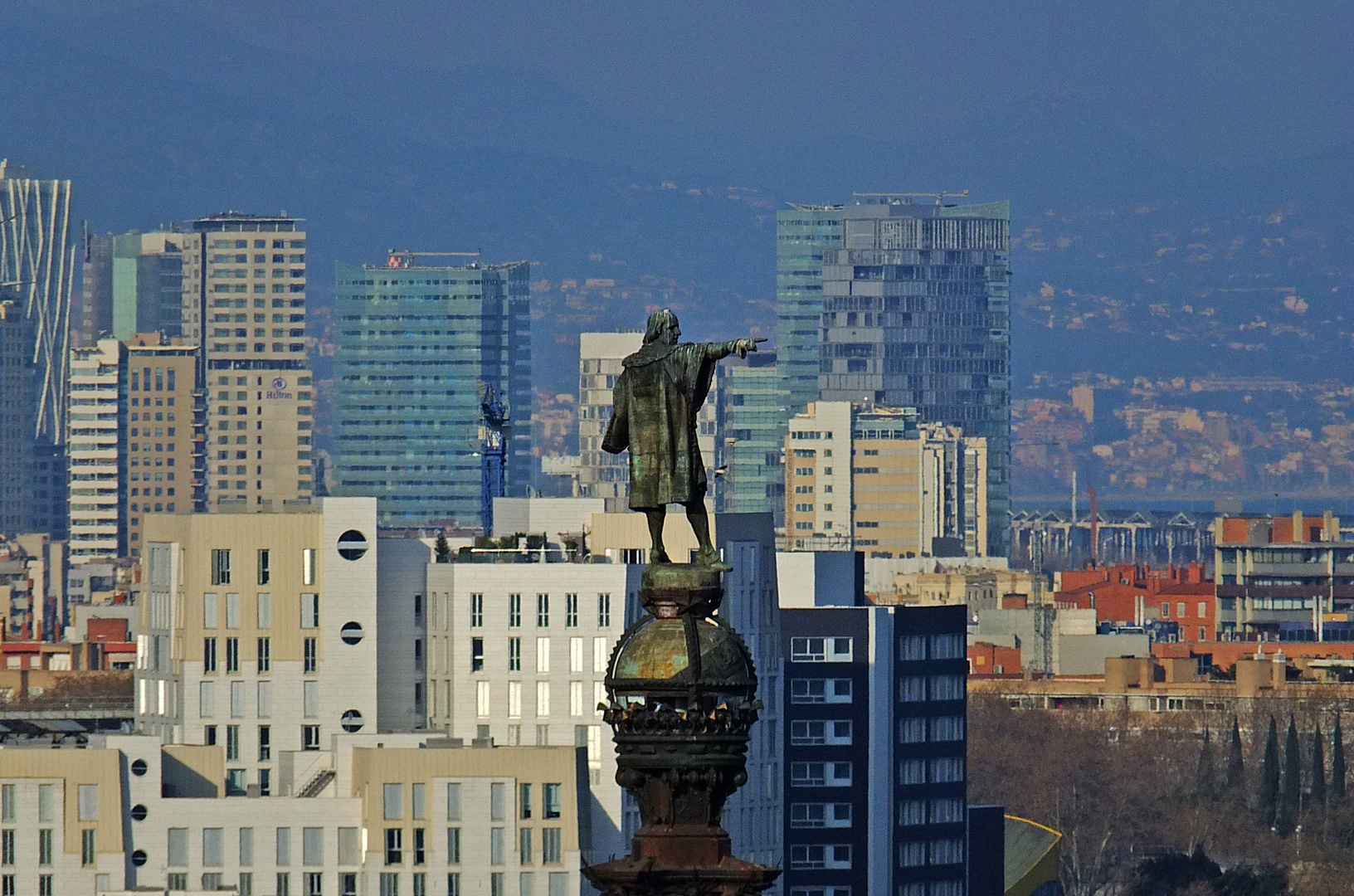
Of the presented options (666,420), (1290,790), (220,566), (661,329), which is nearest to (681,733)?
(666,420)

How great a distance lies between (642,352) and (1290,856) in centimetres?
15296

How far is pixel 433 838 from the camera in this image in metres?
102

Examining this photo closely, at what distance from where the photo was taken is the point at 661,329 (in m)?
23.0

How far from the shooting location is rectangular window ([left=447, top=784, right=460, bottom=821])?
332 ft

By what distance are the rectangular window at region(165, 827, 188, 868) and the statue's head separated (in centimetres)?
7929

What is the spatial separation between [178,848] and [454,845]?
5.79 m

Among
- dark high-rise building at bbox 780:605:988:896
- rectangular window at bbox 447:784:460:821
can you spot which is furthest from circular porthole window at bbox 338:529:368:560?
dark high-rise building at bbox 780:605:988:896

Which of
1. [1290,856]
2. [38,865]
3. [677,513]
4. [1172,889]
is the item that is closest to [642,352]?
[38,865]

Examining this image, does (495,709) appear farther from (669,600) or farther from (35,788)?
(669,600)

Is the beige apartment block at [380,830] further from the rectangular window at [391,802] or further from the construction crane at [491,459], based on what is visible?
the construction crane at [491,459]

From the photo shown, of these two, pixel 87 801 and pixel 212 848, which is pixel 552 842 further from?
pixel 87 801

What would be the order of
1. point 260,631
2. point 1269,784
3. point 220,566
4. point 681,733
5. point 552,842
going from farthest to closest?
point 1269,784, point 260,631, point 220,566, point 552,842, point 681,733

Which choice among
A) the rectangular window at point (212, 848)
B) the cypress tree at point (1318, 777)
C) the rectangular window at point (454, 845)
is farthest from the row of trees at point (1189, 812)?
the rectangular window at point (212, 848)

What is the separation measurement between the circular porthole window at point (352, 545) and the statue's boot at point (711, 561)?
93239 mm
